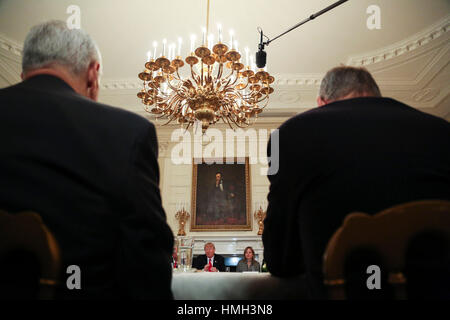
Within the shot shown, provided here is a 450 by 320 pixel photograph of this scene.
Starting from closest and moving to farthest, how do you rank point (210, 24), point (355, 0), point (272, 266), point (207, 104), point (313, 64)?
point (272, 266) < point (207, 104) < point (355, 0) < point (210, 24) < point (313, 64)

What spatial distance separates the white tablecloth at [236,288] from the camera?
38.7 inches

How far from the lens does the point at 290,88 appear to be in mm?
6918

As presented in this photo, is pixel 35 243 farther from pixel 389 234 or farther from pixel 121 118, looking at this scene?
pixel 389 234

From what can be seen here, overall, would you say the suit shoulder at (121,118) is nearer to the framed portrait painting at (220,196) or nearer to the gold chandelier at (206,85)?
the gold chandelier at (206,85)

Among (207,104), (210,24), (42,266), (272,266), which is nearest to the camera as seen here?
(42,266)

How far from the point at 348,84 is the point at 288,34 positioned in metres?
4.43

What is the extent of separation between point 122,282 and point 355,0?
512 cm

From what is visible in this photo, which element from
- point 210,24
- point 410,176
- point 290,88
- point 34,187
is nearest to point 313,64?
point 290,88

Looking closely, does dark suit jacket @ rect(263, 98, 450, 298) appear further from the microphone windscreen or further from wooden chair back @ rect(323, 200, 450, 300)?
the microphone windscreen

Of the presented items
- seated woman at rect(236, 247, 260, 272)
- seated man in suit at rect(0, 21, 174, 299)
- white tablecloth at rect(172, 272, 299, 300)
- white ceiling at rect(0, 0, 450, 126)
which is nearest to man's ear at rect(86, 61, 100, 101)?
seated man in suit at rect(0, 21, 174, 299)

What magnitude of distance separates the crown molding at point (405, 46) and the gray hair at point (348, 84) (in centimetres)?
507

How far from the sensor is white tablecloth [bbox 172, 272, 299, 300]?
982 mm

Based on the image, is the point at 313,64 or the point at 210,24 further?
the point at 313,64

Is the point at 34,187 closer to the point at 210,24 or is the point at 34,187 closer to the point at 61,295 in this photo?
the point at 61,295
